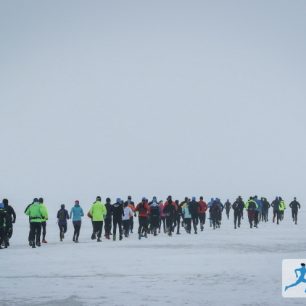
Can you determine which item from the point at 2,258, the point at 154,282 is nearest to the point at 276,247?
the point at 2,258

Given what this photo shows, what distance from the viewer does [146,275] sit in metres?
14.5

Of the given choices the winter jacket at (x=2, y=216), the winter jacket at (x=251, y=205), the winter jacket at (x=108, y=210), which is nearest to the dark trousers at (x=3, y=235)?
the winter jacket at (x=2, y=216)

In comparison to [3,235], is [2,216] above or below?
above

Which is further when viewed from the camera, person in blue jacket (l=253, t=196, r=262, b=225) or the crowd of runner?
person in blue jacket (l=253, t=196, r=262, b=225)

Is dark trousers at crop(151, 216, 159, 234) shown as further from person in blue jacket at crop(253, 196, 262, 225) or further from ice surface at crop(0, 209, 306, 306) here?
person in blue jacket at crop(253, 196, 262, 225)

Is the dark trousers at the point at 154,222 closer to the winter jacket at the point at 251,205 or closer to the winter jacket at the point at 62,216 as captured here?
the winter jacket at the point at 62,216

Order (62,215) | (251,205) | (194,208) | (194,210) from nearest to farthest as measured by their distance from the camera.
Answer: (62,215), (194,208), (194,210), (251,205)

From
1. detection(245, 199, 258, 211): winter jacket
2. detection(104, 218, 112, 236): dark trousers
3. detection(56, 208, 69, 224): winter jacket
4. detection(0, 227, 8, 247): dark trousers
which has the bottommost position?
detection(0, 227, 8, 247): dark trousers

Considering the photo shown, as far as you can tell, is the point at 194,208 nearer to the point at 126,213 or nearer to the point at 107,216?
the point at 126,213

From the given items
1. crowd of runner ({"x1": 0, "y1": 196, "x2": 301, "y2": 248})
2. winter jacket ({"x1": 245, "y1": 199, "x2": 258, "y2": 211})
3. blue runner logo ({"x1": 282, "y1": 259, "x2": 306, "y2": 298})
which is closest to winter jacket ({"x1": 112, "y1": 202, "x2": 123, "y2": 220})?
crowd of runner ({"x1": 0, "y1": 196, "x2": 301, "y2": 248})

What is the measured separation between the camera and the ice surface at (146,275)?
11250 millimetres

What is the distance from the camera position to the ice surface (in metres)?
11.2

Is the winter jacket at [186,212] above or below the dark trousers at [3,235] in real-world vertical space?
above

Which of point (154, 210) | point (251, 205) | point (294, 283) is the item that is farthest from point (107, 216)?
point (294, 283)
